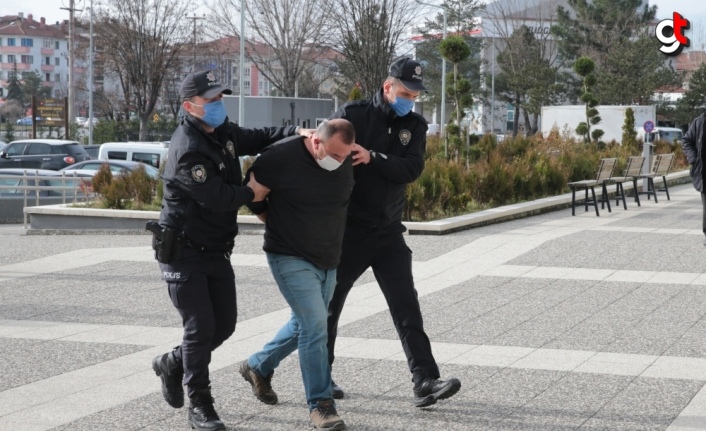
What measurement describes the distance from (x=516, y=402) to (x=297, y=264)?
1.54m

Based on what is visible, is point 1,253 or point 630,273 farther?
point 1,253

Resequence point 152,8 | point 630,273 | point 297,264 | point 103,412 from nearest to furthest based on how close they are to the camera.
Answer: point 297,264 → point 103,412 → point 630,273 → point 152,8

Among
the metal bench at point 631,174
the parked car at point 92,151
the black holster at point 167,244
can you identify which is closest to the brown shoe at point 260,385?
the black holster at point 167,244

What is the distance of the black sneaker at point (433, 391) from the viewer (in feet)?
19.1

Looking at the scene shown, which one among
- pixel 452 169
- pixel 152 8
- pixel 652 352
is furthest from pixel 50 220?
pixel 152 8

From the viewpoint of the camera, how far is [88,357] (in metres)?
7.47

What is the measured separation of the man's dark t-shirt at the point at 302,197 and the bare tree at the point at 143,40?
45.8m

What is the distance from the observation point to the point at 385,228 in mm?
6039

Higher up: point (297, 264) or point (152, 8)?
point (152, 8)

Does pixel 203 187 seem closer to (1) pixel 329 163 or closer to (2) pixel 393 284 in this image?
(1) pixel 329 163

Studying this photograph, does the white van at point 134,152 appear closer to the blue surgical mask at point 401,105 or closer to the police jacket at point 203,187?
the blue surgical mask at point 401,105

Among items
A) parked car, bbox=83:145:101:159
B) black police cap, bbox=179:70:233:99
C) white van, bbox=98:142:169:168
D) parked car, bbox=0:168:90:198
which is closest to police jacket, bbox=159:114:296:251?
black police cap, bbox=179:70:233:99

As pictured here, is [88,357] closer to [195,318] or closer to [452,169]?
[195,318]

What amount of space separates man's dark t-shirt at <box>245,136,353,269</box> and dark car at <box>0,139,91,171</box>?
30.8m
